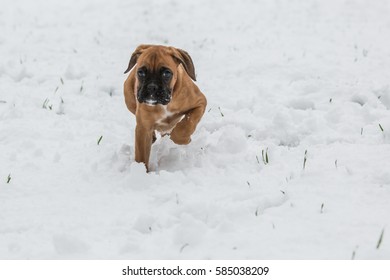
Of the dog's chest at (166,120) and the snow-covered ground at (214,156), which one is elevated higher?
the dog's chest at (166,120)

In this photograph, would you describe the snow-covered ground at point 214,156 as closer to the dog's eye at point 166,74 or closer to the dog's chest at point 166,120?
the dog's chest at point 166,120

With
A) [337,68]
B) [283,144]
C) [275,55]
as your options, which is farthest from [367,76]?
[283,144]

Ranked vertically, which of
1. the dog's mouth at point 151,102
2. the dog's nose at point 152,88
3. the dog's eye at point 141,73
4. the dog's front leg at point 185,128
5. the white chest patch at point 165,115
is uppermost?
the dog's eye at point 141,73

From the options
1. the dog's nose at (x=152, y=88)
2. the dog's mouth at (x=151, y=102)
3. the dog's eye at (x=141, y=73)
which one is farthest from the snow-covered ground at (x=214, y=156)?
the dog's eye at (x=141, y=73)

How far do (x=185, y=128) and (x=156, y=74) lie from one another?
0.68 m

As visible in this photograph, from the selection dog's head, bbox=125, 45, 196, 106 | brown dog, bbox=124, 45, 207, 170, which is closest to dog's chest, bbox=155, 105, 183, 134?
brown dog, bbox=124, 45, 207, 170

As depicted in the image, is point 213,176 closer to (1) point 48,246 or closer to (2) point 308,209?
(2) point 308,209

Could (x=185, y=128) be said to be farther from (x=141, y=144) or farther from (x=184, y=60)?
(x=184, y=60)

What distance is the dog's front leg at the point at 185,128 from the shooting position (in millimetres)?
4863

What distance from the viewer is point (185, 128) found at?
4859 millimetres

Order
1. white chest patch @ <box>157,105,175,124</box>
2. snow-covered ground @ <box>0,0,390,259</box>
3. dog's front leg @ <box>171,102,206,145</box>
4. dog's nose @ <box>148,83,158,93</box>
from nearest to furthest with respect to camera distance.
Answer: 1. snow-covered ground @ <box>0,0,390,259</box>
2. dog's nose @ <box>148,83,158,93</box>
3. white chest patch @ <box>157,105,175,124</box>
4. dog's front leg @ <box>171,102,206,145</box>

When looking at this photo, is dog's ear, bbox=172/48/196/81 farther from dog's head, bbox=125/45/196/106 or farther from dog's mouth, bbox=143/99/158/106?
dog's mouth, bbox=143/99/158/106

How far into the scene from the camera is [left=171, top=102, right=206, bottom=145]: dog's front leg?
4863mm

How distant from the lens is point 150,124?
478 cm
